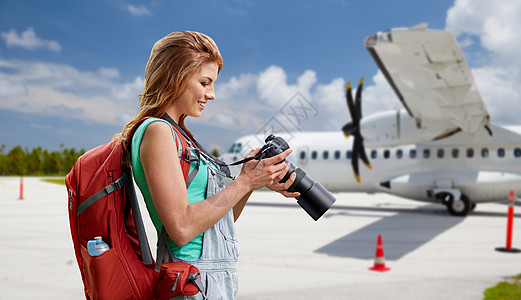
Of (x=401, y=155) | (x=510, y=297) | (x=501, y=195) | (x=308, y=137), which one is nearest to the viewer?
(x=510, y=297)

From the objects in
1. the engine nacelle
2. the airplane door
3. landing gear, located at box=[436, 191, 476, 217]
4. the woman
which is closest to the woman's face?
the woman

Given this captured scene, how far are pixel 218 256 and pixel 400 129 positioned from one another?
11877 millimetres

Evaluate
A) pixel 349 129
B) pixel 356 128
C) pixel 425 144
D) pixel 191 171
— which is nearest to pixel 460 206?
pixel 425 144

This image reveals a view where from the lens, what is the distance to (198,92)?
140 centimetres

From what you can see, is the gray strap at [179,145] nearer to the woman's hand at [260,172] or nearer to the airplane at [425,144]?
the woman's hand at [260,172]

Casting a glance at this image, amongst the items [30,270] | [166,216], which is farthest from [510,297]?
[30,270]

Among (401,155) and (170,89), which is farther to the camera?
(401,155)

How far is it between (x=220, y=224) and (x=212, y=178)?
161 mm

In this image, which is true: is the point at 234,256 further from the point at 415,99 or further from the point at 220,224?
the point at 415,99

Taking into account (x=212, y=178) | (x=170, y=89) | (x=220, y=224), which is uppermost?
(x=170, y=89)

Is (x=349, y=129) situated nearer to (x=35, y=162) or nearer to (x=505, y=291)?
(x=505, y=291)

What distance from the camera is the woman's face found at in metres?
1.39

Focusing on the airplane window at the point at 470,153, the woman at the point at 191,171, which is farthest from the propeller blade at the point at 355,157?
the woman at the point at 191,171

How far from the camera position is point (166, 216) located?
3.92 ft
